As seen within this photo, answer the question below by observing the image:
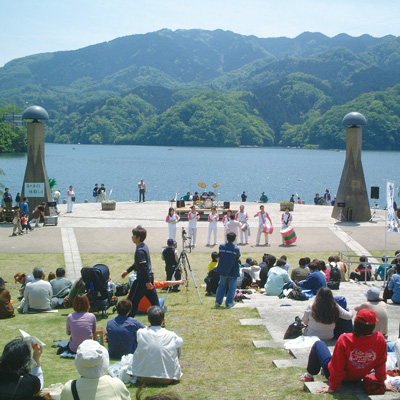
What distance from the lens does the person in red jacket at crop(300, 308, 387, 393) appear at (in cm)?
609

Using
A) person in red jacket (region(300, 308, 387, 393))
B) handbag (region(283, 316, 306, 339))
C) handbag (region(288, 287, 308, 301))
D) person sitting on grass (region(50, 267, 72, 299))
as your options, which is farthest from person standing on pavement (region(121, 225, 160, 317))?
person in red jacket (region(300, 308, 387, 393))

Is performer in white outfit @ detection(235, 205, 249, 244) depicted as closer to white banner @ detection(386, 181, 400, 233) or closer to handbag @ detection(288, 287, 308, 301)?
white banner @ detection(386, 181, 400, 233)

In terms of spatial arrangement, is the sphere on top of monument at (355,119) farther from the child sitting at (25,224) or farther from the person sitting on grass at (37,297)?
the person sitting on grass at (37,297)

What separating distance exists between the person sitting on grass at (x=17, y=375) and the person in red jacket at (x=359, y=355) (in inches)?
121

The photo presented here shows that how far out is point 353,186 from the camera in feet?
92.7

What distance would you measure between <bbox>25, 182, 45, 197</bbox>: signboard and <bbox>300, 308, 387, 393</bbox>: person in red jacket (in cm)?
2245

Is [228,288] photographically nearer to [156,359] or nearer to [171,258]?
[171,258]

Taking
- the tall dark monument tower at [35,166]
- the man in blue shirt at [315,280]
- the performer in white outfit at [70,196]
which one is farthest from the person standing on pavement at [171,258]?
the performer in white outfit at [70,196]

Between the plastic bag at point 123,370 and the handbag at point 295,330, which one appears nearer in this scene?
the plastic bag at point 123,370

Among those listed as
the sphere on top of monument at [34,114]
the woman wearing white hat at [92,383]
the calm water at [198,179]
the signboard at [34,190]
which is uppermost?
the sphere on top of monument at [34,114]

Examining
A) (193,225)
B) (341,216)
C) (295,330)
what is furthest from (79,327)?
(341,216)

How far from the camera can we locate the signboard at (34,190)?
26.5 metres

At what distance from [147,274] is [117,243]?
475 inches

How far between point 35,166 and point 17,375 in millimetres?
22839
